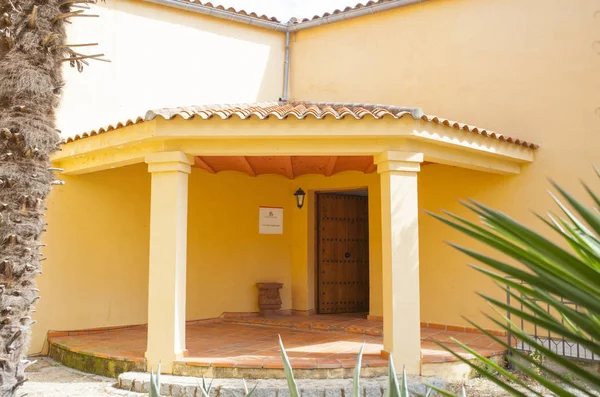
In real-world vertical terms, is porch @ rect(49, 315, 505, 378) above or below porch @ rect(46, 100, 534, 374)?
below

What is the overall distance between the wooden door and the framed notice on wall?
2.60 feet

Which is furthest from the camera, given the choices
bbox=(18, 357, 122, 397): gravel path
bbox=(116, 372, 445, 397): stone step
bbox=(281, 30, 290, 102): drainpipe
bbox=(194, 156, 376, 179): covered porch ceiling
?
bbox=(281, 30, 290, 102): drainpipe

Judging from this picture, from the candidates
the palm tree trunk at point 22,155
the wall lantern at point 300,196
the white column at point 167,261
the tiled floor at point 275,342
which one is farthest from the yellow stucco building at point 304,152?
the palm tree trunk at point 22,155

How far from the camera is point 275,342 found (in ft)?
26.5

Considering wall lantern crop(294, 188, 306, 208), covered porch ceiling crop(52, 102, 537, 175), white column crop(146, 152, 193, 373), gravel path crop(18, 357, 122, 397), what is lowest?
gravel path crop(18, 357, 122, 397)

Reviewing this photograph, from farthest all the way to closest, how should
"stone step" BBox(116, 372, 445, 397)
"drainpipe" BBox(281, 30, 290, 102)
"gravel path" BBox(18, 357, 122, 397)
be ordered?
"drainpipe" BBox(281, 30, 290, 102), "gravel path" BBox(18, 357, 122, 397), "stone step" BBox(116, 372, 445, 397)

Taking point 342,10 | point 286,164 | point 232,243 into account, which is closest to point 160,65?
point 286,164

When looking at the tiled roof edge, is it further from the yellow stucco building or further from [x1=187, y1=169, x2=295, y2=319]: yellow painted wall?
[x1=187, y1=169, x2=295, y2=319]: yellow painted wall

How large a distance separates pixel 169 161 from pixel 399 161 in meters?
2.89

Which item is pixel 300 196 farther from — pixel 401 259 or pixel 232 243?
pixel 401 259

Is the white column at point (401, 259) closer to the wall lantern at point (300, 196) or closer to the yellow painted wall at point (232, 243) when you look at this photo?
the wall lantern at point (300, 196)

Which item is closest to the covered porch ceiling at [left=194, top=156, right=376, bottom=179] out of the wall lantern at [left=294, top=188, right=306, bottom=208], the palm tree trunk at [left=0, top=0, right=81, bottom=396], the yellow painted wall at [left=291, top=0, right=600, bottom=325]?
the wall lantern at [left=294, top=188, right=306, bottom=208]

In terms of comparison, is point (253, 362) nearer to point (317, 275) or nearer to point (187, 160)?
point (187, 160)

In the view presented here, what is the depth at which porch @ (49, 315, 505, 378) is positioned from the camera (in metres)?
6.58
